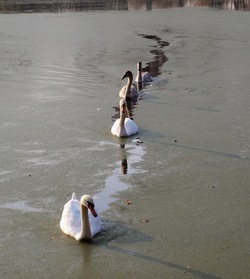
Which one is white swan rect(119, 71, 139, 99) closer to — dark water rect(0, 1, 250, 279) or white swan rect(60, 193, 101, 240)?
dark water rect(0, 1, 250, 279)

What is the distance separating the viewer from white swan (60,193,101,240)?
5.13 meters

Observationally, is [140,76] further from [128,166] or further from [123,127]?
[128,166]

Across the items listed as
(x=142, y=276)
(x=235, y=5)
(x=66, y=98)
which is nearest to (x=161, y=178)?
(x=142, y=276)

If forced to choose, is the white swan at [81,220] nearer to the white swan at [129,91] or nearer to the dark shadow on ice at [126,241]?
the dark shadow on ice at [126,241]

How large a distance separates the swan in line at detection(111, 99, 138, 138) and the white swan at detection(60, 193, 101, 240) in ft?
9.15

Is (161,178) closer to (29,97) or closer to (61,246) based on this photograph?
(61,246)

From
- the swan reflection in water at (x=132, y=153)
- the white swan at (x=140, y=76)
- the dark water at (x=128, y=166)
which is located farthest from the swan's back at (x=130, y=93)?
the swan reflection in water at (x=132, y=153)

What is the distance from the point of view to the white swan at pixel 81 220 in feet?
16.8

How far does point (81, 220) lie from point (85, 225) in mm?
119

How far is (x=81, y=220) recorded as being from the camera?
531 centimetres

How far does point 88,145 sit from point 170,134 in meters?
1.28

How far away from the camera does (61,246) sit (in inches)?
208

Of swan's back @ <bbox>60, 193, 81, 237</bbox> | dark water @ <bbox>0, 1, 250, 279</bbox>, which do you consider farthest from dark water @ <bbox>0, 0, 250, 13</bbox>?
swan's back @ <bbox>60, 193, 81, 237</bbox>

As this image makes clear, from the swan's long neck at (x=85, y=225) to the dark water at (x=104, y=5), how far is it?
24.9m
